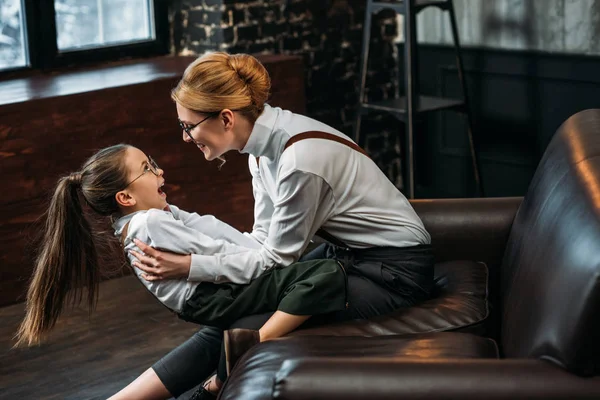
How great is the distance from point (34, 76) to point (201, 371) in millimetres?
2383

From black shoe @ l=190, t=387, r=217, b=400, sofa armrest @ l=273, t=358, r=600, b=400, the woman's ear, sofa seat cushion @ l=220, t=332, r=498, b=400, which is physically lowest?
black shoe @ l=190, t=387, r=217, b=400

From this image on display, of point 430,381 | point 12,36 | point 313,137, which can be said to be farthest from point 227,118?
point 12,36

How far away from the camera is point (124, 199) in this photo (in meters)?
2.65

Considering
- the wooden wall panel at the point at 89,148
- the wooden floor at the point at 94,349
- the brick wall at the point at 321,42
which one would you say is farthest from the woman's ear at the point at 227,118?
the brick wall at the point at 321,42

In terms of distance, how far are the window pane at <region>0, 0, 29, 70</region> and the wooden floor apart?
4.02 feet

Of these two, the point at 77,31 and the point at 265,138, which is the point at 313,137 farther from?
the point at 77,31

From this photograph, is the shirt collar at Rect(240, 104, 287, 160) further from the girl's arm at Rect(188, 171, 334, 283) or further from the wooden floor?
the wooden floor

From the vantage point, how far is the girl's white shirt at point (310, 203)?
8.32 feet

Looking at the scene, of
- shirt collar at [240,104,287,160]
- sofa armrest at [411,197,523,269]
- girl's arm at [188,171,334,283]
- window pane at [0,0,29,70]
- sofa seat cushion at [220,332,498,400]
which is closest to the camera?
sofa seat cushion at [220,332,498,400]

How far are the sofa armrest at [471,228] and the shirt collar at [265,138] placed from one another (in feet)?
1.92

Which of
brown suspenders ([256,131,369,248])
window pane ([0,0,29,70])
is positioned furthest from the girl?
window pane ([0,0,29,70])

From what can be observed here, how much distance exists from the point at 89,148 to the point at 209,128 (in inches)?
64.2

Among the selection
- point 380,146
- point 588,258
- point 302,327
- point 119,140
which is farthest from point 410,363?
point 380,146

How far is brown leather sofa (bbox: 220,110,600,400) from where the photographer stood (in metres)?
1.79
